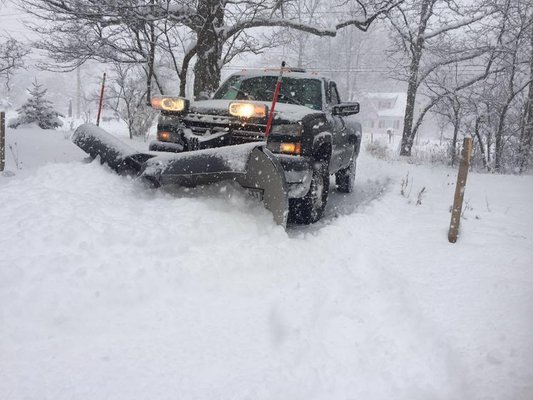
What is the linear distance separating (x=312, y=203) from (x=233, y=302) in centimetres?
229

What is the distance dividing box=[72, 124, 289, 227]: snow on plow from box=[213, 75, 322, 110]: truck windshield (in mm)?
1610

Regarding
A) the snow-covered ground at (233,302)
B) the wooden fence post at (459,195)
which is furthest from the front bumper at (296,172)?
the wooden fence post at (459,195)

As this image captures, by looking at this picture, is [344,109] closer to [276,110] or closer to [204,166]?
[276,110]

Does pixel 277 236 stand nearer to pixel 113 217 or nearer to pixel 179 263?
pixel 179 263

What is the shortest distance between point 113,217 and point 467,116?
13.3 meters

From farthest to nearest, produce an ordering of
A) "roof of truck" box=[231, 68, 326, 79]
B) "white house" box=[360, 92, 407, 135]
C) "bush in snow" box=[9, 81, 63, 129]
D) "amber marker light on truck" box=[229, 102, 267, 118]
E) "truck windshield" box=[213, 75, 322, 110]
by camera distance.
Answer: "white house" box=[360, 92, 407, 135] → "bush in snow" box=[9, 81, 63, 129] → "roof of truck" box=[231, 68, 326, 79] → "truck windshield" box=[213, 75, 322, 110] → "amber marker light on truck" box=[229, 102, 267, 118]

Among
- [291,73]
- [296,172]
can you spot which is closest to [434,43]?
[291,73]

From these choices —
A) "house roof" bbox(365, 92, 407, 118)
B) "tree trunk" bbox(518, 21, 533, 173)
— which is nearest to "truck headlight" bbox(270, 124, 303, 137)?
"tree trunk" bbox(518, 21, 533, 173)

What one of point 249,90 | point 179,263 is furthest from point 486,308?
point 249,90

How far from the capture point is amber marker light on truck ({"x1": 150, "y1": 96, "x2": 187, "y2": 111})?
4.55 m

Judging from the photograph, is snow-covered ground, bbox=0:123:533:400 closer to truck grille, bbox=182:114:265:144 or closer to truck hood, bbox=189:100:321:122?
truck grille, bbox=182:114:265:144

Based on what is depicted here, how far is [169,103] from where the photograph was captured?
460 centimetres

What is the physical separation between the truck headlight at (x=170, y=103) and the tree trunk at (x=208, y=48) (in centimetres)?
479

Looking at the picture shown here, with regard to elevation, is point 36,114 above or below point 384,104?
below
